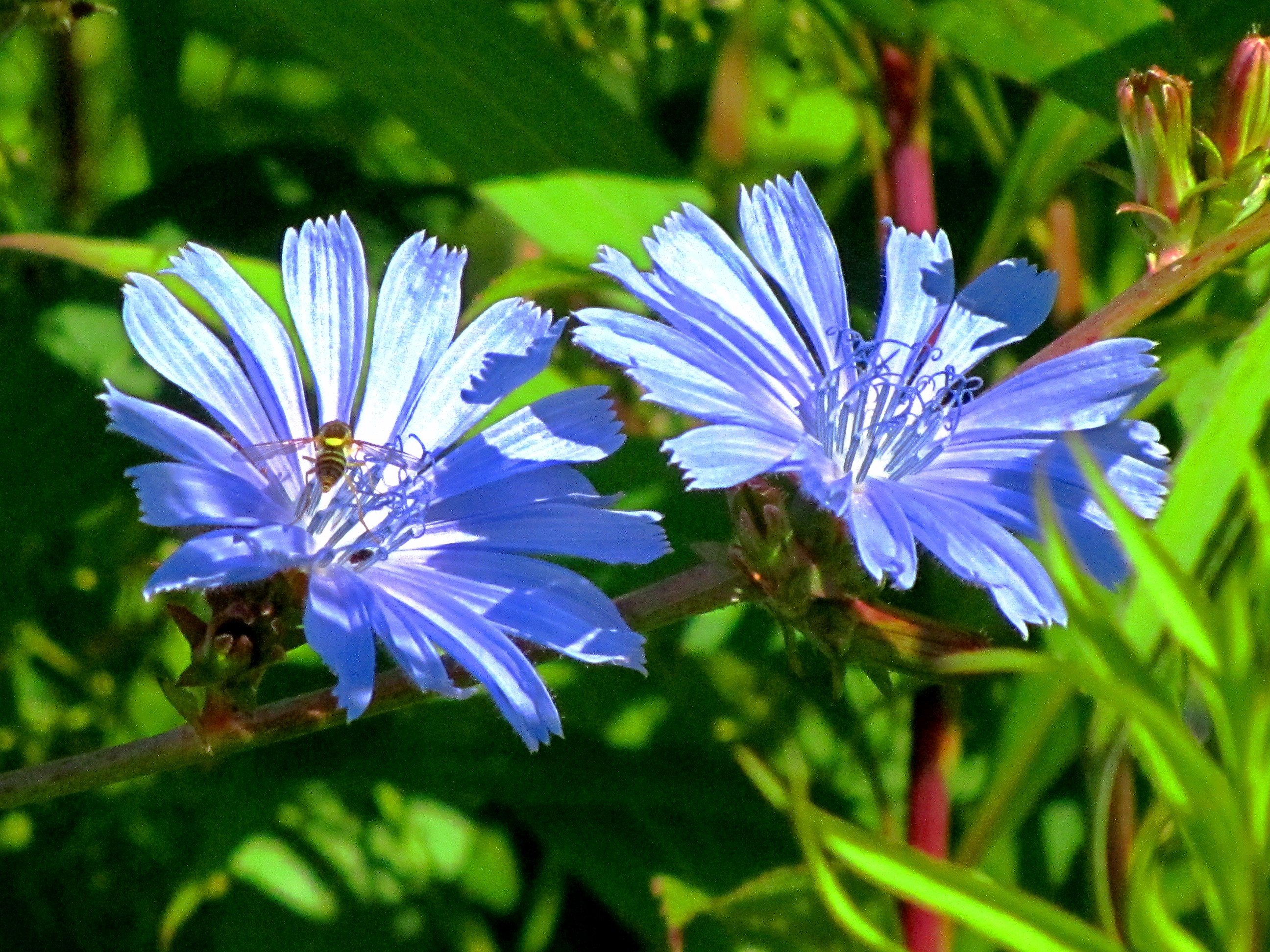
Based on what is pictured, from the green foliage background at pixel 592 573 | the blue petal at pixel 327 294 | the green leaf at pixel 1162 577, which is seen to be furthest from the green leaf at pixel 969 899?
the blue petal at pixel 327 294

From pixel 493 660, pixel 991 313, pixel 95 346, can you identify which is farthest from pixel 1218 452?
pixel 95 346

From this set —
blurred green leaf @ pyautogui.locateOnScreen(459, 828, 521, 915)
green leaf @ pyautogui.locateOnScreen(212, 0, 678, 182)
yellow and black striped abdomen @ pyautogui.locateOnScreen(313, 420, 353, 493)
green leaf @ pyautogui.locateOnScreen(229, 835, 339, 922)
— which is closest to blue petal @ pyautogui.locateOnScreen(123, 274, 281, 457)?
yellow and black striped abdomen @ pyautogui.locateOnScreen(313, 420, 353, 493)

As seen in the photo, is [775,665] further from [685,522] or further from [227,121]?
[227,121]

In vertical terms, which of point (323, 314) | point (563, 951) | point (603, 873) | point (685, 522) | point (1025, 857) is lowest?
point (563, 951)

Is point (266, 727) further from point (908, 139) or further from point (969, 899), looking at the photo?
point (908, 139)

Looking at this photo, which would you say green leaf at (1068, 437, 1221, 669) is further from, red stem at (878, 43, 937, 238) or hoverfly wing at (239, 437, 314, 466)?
red stem at (878, 43, 937, 238)

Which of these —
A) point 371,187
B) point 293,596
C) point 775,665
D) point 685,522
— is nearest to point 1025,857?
point 775,665

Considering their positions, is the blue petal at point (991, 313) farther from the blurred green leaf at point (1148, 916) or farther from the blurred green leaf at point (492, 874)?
the blurred green leaf at point (492, 874)
